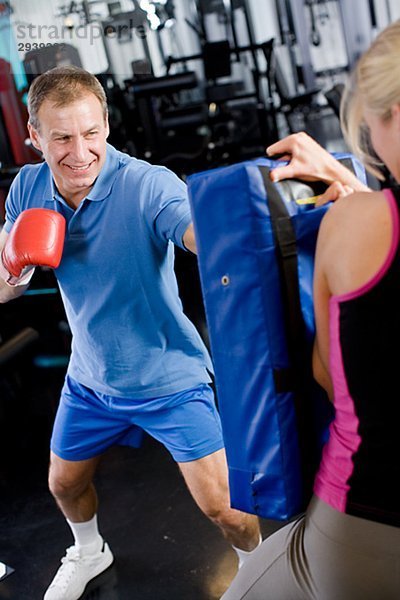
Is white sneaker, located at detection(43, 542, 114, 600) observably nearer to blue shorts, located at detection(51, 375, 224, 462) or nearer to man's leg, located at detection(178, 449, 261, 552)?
blue shorts, located at detection(51, 375, 224, 462)

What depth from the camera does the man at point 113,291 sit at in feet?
6.19

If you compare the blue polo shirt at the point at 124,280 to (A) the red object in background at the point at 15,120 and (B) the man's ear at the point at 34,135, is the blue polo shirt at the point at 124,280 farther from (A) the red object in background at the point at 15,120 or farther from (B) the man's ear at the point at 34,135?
(A) the red object in background at the point at 15,120

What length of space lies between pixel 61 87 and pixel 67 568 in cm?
157

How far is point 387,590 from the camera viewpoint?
1.09 meters

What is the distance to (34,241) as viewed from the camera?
1.89 metres

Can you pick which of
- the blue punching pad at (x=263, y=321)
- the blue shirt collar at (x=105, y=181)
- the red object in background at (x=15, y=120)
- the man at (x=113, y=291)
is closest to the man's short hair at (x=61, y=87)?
the man at (x=113, y=291)

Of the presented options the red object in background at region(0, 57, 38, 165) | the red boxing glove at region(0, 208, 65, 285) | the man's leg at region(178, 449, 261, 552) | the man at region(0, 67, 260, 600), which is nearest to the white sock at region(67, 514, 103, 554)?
the man at region(0, 67, 260, 600)

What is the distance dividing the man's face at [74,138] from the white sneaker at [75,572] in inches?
50.9

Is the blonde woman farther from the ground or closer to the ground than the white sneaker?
farther from the ground

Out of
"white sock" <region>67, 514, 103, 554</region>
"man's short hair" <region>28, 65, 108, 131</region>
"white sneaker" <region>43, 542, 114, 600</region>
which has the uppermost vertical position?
"man's short hair" <region>28, 65, 108, 131</region>

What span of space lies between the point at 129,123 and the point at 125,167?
530cm

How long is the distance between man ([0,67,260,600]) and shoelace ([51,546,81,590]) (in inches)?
16.6

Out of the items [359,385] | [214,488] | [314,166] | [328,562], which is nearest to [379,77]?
[314,166]

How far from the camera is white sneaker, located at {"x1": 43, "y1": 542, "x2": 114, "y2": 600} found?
2402 mm
